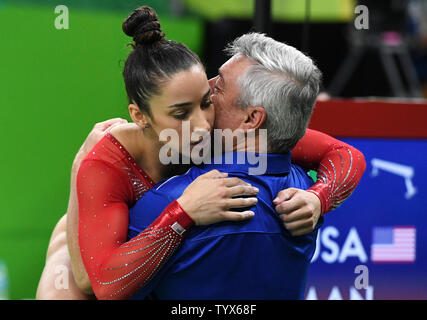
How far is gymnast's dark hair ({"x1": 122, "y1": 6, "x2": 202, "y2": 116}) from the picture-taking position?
49.5 inches

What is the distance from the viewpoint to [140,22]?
1.27 meters

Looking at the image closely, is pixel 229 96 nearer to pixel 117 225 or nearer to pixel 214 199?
pixel 214 199

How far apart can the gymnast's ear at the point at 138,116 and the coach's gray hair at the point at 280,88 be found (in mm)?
213

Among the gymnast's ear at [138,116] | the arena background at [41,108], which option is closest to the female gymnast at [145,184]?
the gymnast's ear at [138,116]

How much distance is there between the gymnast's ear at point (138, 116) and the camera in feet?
4.39

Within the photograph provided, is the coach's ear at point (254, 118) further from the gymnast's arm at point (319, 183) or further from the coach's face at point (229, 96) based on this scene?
the gymnast's arm at point (319, 183)

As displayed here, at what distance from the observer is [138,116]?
135 centimetres

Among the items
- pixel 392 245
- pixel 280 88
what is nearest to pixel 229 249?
pixel 280 88

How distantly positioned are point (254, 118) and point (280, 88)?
0.26 feet

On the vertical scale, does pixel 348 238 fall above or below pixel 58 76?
below
